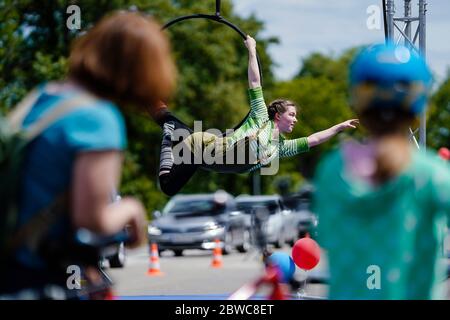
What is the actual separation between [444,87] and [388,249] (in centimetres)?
5179

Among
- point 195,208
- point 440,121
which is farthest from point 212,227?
point 440,121

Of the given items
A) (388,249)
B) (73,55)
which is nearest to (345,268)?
(388,249)

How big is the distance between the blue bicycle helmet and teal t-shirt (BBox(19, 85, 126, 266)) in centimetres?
62

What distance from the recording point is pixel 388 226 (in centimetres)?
239

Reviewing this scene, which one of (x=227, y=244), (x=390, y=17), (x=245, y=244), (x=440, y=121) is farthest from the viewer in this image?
(x=440, y=121)

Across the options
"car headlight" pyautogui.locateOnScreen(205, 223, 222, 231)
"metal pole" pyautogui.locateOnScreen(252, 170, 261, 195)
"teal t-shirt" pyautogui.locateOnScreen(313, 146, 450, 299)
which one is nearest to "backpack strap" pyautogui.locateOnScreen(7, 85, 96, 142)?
"teal t-shirt" pyautogui.locateOnScreen(313, 146, 450, 299)

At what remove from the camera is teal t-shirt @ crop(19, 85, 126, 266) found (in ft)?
7.95

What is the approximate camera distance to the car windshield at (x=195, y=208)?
22203 millimetres

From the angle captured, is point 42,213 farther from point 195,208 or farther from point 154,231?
point 195,208

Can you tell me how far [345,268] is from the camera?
2.48 meters

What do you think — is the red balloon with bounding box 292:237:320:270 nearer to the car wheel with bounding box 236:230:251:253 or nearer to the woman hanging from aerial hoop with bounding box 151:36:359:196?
the woman hanging from aerial hoop with bounding box 151:36:359:196

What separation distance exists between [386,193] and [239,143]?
517 cm

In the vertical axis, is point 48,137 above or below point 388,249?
above

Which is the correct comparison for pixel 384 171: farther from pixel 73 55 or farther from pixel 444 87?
pixel 444 87
